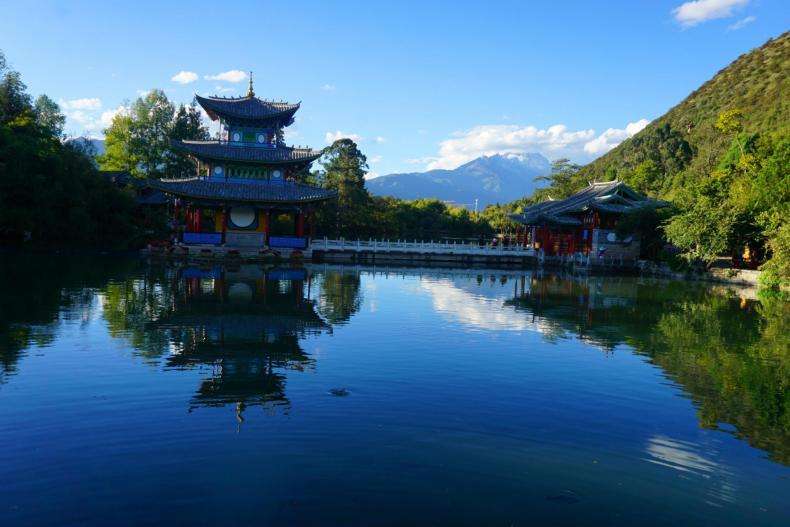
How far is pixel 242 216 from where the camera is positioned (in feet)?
→ 126

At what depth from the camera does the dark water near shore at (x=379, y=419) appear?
5.17m

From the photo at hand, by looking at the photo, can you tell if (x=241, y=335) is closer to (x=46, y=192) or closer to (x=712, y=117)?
(x=46, y=192)

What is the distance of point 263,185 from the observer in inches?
1528

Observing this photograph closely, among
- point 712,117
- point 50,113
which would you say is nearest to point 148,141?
point 50,113

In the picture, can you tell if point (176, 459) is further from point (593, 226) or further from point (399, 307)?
point (593, 226)

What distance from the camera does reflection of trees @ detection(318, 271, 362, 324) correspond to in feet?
51.9

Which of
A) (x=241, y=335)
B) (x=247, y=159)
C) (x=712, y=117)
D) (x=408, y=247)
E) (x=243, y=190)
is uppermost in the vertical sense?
(x=712, y=117)

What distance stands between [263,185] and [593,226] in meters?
22.9

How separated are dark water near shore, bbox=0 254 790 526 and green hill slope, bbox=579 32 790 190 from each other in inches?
1828

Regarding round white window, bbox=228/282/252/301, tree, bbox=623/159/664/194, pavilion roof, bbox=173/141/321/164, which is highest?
tree, bbox=623/159/664/194

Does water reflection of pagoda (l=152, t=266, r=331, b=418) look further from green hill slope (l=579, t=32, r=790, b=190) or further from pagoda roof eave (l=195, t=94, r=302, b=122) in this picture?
green hill slope (l=579, t=32, r=790, b=190)

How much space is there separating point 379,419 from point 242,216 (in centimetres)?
3276

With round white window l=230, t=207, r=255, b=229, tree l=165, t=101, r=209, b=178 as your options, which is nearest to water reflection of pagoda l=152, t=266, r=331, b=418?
round white window l=230, t=207, r=255, b=229

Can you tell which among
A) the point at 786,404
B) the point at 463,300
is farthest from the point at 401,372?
the point at 463,300
